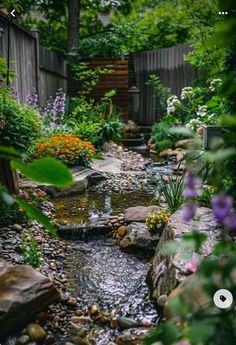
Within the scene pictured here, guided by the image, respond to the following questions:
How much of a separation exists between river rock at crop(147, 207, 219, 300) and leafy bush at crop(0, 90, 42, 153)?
1.77 meters

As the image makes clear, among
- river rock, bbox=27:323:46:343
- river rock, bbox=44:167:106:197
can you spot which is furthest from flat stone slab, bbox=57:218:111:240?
river rock, bbox=27:323:46:343

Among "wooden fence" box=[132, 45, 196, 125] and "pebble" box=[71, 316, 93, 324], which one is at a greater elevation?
"wooden fence" box=[132, 45, 196, 125]

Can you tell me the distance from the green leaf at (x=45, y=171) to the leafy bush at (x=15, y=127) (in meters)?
2.85

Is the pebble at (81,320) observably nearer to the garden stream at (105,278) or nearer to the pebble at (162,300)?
the garden stream at (105,278)

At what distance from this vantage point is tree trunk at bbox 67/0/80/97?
9.16 metres

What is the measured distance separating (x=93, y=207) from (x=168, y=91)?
6.21 meters

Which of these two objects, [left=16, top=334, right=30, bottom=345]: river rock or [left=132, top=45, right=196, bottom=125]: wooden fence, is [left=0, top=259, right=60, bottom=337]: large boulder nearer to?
[left=16, top=334, right=30, bottom=345]: river rock

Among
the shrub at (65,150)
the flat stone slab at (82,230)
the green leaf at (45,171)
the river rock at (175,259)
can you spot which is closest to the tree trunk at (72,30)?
the shrub at (65,150)

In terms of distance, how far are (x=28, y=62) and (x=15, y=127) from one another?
3.73m

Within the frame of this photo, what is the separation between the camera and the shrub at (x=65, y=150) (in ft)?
17.6

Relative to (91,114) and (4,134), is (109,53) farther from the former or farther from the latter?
(4,134)

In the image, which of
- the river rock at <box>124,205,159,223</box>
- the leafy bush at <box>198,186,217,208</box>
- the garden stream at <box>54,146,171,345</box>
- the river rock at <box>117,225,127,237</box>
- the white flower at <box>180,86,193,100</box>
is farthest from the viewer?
the white flower at <box>180,86,193,100</box>

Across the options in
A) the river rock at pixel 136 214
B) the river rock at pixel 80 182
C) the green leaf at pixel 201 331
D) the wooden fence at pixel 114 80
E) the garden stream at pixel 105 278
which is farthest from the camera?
→ the wooden fence at pixel 114 80

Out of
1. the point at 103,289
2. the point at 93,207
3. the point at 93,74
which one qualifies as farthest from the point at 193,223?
the point at 93,74
